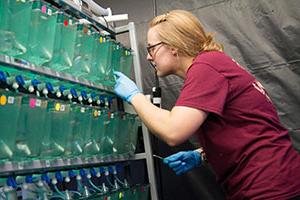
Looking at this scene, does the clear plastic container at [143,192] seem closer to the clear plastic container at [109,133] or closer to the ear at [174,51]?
the clear plastic container at [109,133]

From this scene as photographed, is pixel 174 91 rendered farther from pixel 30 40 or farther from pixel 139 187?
pixel 30 40

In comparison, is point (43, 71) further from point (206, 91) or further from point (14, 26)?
point (206, 91)

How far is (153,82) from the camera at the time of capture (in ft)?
9.45

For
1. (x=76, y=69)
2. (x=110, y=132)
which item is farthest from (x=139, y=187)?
(x=76, y=69)

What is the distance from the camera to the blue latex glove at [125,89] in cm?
194

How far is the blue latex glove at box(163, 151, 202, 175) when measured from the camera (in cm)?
217

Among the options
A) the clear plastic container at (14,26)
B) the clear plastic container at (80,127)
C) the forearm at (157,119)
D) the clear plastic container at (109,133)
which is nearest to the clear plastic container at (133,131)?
the clear plastic container at (109,133)

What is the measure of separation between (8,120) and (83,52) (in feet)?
2.12

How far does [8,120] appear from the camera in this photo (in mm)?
1387

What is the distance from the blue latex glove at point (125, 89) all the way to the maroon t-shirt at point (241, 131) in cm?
43

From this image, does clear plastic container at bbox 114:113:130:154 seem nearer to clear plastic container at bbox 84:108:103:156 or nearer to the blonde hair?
clear plastic container at bbox 84:108:103:156

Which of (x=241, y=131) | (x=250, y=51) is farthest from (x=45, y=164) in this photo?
(x=250, y=51)

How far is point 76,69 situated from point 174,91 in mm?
1091

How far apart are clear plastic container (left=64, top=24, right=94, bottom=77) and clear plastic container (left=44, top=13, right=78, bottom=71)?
2.1 inches
